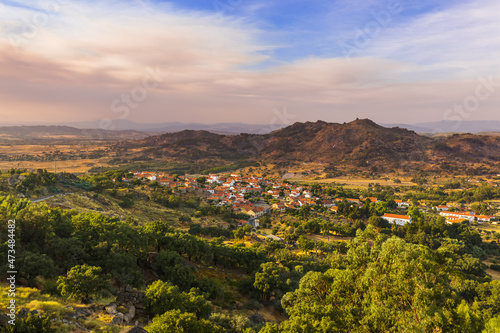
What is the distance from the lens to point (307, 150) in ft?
502

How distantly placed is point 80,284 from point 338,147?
A: 146 meters

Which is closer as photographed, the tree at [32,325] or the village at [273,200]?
the tree at [32,325]

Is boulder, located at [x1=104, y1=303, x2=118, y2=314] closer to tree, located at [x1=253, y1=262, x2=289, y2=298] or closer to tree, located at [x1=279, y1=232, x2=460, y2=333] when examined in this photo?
tree, located at [x1=279, y1=232, x2=460, y2=333]

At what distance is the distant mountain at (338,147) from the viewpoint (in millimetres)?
125938

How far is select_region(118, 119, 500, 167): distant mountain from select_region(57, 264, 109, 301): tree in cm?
12587

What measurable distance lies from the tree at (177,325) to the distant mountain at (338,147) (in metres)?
125

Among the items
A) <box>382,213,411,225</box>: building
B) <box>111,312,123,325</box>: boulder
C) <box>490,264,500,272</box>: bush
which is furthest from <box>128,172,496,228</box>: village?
<box>111,312,123,325</box>: boulder

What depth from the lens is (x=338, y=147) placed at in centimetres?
14588

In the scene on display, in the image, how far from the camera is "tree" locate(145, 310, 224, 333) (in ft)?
32.5

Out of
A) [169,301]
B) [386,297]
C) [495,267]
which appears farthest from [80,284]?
[495,267]

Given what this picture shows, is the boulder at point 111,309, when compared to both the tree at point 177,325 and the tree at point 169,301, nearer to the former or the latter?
the tree at point 169,301

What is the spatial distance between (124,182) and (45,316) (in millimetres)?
50099

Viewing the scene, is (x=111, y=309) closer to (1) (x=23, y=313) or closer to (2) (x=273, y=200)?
(1) (x=23, y=313)

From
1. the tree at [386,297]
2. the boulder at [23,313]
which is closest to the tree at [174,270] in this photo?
the boulder at [23,313]
